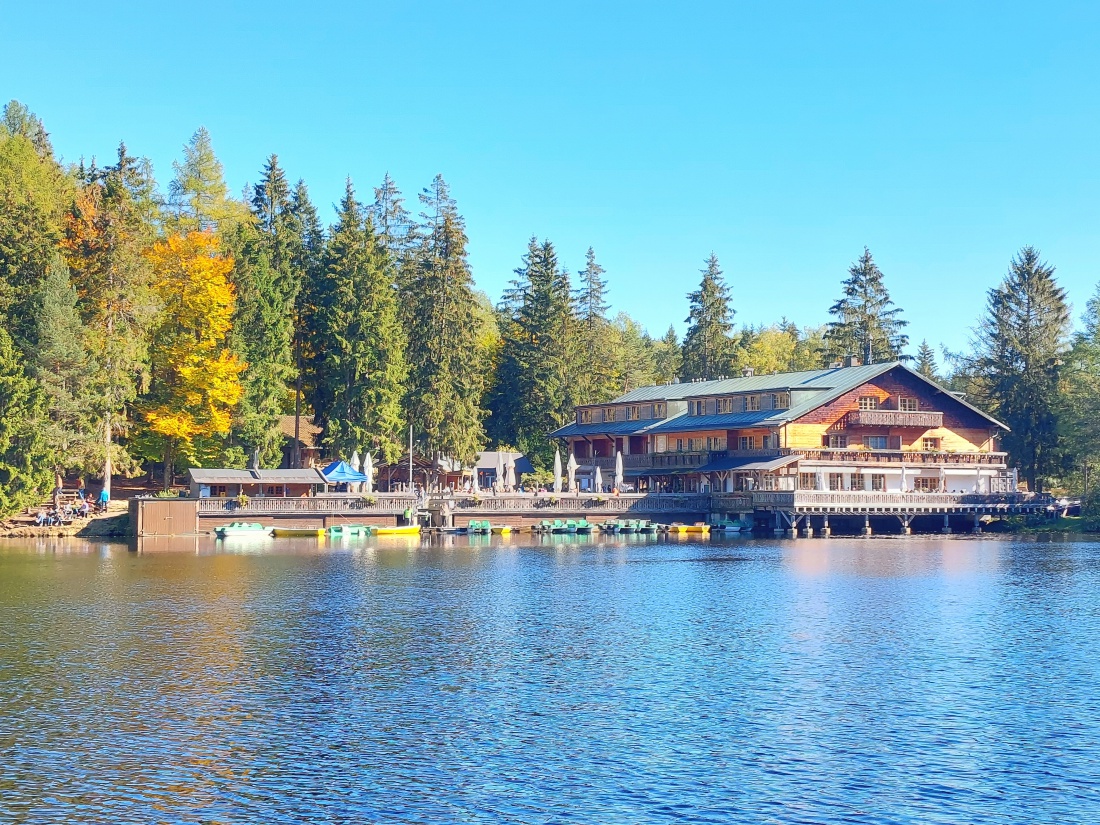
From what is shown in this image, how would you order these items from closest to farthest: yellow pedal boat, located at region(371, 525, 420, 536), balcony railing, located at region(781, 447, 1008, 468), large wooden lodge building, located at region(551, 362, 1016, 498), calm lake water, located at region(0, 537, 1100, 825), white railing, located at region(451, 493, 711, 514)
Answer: calm lake water, located at region(0, 537, 1100, 825)
yellow pedal boat, located at region(371, 525, 420, 536)
white railing, located at region(451, 493, 711, 514)
balcony railing, located at region(781, 447, 1008, 468)
large wooden lodge building, located at region(551, 362, 1016, 498)

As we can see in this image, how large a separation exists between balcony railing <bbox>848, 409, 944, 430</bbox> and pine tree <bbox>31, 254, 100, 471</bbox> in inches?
2065

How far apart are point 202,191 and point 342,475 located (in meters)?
40.2

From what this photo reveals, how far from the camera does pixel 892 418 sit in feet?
286

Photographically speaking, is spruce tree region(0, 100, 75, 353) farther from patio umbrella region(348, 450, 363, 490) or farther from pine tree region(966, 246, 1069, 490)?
pine tree region(966, 246, 1069, 490)

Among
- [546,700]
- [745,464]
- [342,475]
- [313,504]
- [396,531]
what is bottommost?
[546,700]

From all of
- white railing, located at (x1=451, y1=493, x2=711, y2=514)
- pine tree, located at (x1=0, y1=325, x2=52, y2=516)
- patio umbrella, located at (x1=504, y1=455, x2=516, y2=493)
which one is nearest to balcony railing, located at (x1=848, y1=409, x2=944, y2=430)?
white railing, located at (x1=451, y1=493, x2=711, y2=514)

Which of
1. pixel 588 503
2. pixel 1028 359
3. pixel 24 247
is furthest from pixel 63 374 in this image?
pixel 1028 359

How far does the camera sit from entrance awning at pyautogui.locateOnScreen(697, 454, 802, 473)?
271 feet

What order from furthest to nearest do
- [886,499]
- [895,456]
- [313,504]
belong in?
[895,456]
[886,499]
[313,504]

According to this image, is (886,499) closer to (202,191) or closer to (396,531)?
(396,531)

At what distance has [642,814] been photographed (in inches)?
717

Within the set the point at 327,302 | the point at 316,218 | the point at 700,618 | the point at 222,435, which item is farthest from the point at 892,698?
the point at 316,218

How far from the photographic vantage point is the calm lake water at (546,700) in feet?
62.2

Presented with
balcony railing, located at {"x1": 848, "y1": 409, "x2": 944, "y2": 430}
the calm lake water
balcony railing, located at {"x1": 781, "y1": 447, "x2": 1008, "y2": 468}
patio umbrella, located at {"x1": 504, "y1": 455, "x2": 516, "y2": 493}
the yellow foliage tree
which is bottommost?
the calm lake water
